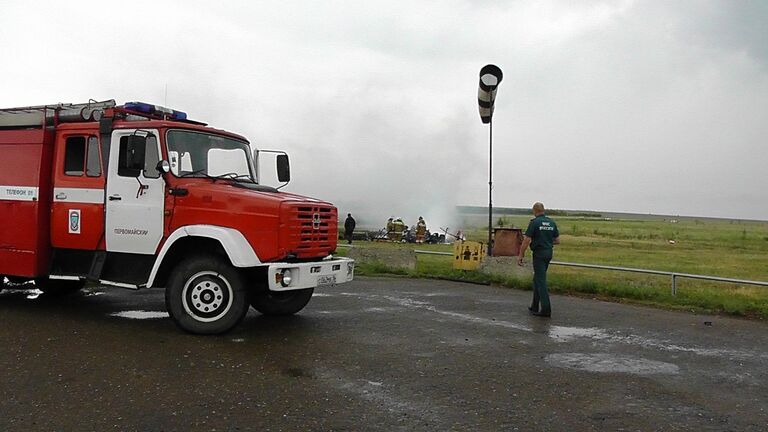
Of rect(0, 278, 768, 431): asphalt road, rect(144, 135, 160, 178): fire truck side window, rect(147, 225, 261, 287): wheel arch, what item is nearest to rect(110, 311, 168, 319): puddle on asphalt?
rect(0, 278, 768, 431): asphalt road

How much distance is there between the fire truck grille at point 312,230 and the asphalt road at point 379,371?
40.9 inches

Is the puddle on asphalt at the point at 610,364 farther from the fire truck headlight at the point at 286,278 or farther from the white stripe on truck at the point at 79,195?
the white stripe on truck at the point at 79,195

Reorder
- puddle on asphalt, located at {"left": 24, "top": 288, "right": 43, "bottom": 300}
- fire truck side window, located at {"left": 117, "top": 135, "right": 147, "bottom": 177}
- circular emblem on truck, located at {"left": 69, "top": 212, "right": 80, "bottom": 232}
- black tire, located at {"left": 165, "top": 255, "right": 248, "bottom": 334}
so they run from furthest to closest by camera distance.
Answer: puddle on asphalt, located at {"left": 24, "top": 288, "right": 43, "bottom": 300} → circular emblem on truck, located at {"left": 69, "top": 212, "right": 80, "bottom": 232} → black tire, located at {"left": 165, "top": 255, "right": 248, "bottom": 334} → fire truck side window, located at {"left": 117, "top": 135, "right": 147, "bottom": 177}

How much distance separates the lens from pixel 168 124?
727cm

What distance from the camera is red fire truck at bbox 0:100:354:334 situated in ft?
22.1

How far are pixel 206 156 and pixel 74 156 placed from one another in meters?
1.81

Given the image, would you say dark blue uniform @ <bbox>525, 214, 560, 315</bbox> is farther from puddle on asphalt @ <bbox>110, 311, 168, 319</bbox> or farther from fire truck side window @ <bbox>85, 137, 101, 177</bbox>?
fire truck side window @ <bbox>85, 137, 101, 177</bbox>

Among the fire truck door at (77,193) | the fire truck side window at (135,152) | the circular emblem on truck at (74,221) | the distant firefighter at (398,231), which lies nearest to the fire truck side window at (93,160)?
the fire truck door at (77,193)

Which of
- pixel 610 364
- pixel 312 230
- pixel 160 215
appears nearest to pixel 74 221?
pixel 160 215

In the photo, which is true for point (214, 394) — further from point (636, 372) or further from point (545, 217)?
point (545, 217)

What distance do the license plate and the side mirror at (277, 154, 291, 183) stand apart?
202cm

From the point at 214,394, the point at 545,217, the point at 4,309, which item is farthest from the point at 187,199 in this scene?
the point at 545,217

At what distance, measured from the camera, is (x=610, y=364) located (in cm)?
603

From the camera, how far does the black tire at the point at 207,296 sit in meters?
6.83
